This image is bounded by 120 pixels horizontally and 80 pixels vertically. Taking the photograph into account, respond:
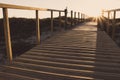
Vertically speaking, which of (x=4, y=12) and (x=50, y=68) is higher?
(x=4, y=12)

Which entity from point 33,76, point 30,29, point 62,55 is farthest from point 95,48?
point 30,29

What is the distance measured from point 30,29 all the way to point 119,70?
18.6 m

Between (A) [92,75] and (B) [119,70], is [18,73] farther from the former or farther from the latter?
(B) [119,70]

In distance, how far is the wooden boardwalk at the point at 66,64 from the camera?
3.62 metres

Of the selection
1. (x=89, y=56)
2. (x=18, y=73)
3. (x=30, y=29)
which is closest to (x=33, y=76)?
(x=18, y=73)

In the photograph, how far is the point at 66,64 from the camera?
166 inches

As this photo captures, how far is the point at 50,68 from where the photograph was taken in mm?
3998

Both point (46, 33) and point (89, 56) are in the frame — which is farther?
point (46, 33)

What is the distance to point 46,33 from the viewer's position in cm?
1653

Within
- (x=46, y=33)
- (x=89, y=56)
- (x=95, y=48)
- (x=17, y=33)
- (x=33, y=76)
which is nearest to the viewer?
(x=33, y=76)

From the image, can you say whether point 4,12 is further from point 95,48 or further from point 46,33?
point 46,33

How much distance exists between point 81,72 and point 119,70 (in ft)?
2.65

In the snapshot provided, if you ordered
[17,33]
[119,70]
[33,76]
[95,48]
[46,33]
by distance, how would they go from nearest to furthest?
[33,76] → [119,70] → [95,48] → [46,33] → [17,33]

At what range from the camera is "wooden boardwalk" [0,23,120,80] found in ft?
11.9
